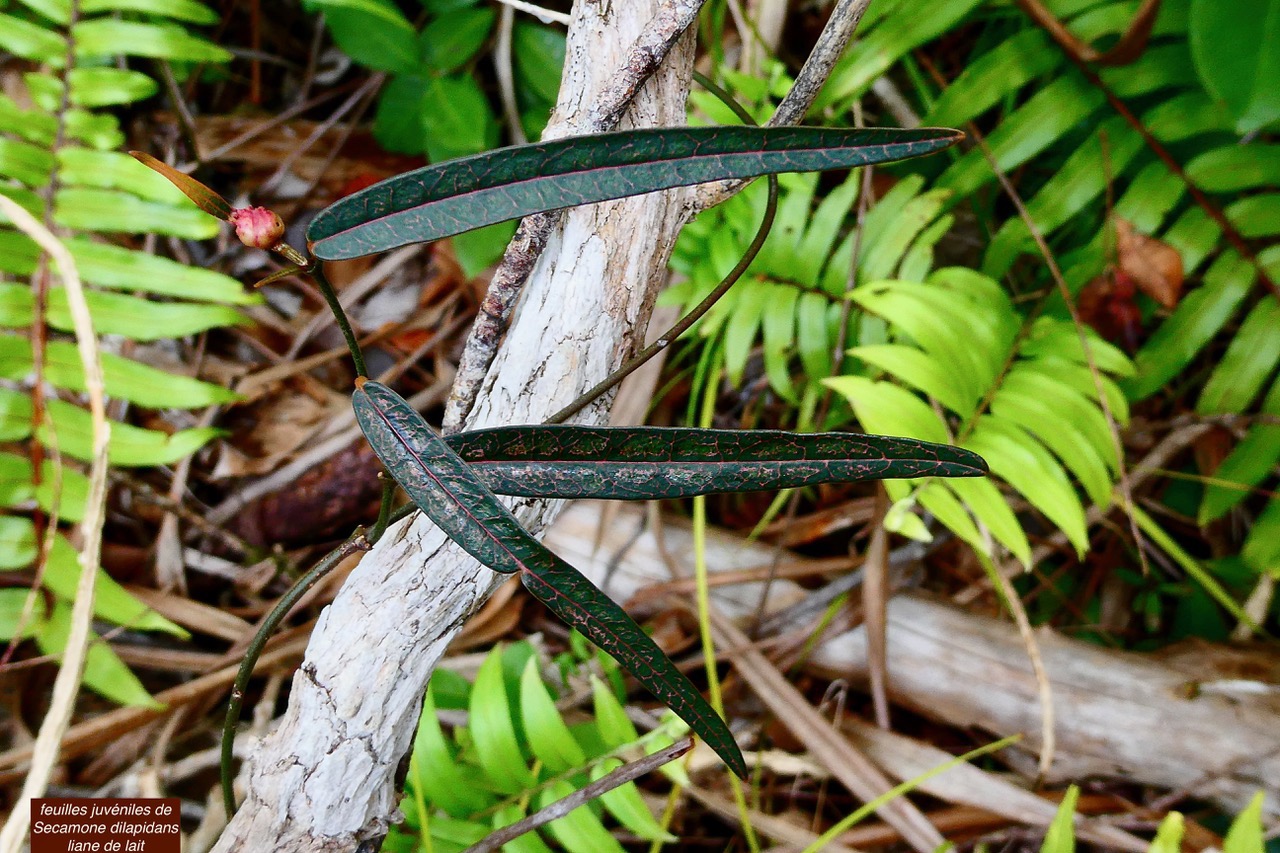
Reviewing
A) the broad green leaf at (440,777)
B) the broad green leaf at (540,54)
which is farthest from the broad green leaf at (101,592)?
the broad green leaf at (540,54)

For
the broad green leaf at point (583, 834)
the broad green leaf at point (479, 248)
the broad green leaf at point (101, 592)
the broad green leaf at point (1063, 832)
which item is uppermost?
the broad green leaf at point (479, 248)

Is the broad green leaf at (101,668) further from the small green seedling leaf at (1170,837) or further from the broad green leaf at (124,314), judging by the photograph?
the small green seedling leaf at (1170,837)

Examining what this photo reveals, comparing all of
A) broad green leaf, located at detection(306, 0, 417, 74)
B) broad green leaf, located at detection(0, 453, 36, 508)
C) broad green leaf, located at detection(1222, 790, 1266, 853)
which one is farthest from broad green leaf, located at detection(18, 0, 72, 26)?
broad green leaf, located at detection(1222, 790, 1266, 853)

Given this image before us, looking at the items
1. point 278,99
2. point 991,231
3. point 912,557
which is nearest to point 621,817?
point 912,557

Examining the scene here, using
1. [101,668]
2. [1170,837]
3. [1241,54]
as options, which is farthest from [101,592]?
[1241,54]

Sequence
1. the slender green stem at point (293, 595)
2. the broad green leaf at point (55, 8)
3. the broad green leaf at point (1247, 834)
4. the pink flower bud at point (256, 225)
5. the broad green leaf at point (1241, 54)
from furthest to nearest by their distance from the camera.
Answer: the broad green leaf at point (55, 8) → the broad green leaf at point (1241, 54) → the broad green leaf at point (1247, 834) → the slender green stem at point (293, 595) → the pink flower bud at point (256, 225)

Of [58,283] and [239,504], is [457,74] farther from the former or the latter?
[239,504]
